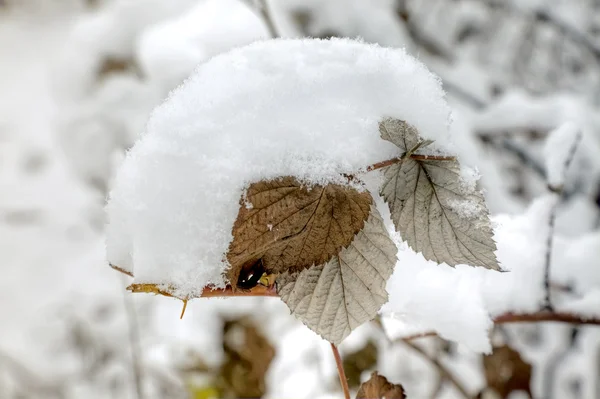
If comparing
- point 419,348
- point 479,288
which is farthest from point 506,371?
point 479,288

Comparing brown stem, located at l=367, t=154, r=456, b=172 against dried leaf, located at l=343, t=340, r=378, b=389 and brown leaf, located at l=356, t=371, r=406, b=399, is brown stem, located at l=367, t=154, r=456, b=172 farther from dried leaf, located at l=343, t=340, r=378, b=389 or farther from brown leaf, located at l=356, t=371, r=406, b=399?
dried leaf, located at l=343, t=340, r=378, b=389

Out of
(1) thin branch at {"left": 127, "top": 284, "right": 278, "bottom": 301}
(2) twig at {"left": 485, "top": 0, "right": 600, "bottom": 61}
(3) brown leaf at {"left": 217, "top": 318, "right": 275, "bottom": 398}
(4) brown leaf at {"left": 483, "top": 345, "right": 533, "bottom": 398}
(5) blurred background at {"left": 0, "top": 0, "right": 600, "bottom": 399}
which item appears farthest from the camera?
(2) twig at {"left": 485, "top": 0, "right": 600, "bottom": 61}

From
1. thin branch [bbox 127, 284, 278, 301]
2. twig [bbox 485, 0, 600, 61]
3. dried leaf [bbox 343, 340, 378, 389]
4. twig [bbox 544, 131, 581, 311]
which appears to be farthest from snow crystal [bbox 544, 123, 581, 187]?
twig [bbox 485, 0, 600, 61]

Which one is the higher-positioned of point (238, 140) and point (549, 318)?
point (238, 140)

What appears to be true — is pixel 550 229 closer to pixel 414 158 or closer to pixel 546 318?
pixel 546 318

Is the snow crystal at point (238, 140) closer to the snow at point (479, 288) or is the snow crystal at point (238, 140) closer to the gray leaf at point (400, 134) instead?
the gray leaf at point (400, 134)

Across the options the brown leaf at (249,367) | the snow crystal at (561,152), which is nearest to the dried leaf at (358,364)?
the brown leaf at (249,367)

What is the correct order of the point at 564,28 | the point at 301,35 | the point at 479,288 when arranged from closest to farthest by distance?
the point at 479,288 < the point at 301,35 < the point at 564,28
